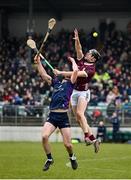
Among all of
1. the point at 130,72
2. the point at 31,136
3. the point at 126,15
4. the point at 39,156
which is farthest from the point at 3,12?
the point at 39,156

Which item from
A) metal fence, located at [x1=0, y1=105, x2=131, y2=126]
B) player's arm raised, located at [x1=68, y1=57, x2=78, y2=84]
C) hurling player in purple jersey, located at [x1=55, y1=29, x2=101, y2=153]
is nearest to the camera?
player's arm raised, located at [x1=68, y1=57, x2=78, y2=84]

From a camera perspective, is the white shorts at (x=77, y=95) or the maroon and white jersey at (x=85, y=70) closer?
the maroon and white jersey at (x=85, y=70)

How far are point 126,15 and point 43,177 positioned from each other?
2884 cm

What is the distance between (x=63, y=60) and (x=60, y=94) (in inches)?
922

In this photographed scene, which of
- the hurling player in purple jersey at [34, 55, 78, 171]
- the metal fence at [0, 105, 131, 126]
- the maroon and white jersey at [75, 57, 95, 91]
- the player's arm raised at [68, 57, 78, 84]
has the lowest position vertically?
the metal fence at [0, 105, 131, 126]

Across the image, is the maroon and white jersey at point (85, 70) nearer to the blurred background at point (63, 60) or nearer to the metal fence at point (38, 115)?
the blurred background at point (63, 60)

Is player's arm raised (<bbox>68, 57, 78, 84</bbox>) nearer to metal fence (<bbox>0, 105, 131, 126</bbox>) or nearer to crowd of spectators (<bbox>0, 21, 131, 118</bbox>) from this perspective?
metal fence (<bbox>0, 105, 131, 126</bbox>)

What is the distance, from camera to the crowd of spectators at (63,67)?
3181 centimetres

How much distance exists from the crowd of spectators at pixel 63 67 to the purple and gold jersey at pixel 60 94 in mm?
16213

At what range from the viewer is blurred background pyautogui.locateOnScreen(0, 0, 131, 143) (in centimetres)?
2981

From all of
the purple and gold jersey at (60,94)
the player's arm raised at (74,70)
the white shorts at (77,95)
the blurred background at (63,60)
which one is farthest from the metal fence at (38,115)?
the player's arm raised at (74,70)

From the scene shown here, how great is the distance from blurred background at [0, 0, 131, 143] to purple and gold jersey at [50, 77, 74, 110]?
44.4ft

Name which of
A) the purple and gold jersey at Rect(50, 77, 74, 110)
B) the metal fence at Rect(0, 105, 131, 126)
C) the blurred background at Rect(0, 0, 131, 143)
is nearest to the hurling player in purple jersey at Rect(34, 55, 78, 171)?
the purple and gold jersey at Rect(50, 77, 74, 110)

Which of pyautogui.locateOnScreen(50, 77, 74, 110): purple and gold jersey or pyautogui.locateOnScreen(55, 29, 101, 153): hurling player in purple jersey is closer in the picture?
pyautogui.locateOnScreen(50, 77, 74, 110): purple and gold jersey
